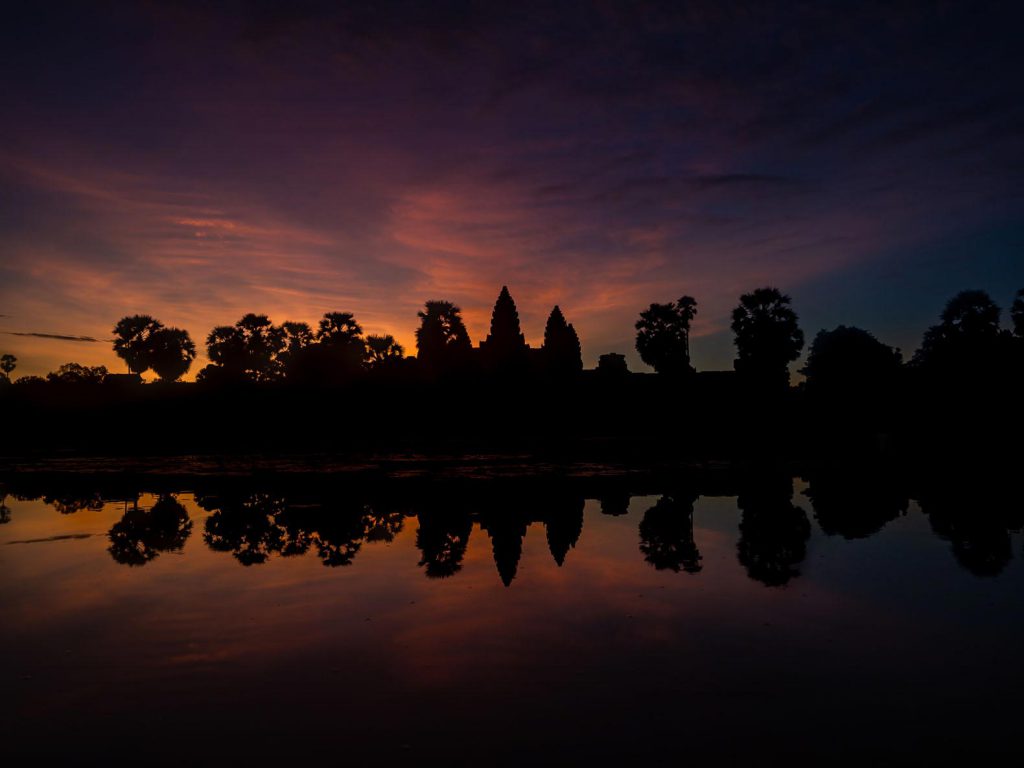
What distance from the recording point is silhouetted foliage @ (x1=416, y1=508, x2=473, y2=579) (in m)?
11.9

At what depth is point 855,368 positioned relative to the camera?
64.4m

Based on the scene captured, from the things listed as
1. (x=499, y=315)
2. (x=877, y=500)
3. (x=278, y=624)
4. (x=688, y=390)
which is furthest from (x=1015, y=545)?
(x=499, y=315)

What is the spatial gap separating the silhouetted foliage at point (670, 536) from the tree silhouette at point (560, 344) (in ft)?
248

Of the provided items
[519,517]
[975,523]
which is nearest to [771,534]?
[975,523]

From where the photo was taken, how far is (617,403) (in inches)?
2707

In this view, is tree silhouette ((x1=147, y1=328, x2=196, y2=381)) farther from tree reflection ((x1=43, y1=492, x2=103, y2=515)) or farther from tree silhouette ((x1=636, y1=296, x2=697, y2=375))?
tree reflection ((x1=43, y1=492, x2=103, y2=515))

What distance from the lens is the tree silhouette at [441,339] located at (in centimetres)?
8094

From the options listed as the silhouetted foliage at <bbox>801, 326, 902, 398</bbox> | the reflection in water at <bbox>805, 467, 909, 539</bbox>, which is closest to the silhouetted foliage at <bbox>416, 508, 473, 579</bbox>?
the reflection in water at <bbox>805, 467, 909, 539</bbox>

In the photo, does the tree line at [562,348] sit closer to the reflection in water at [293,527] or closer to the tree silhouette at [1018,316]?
the tree silhouette at [1018,316]

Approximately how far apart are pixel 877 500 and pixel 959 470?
36.8ft

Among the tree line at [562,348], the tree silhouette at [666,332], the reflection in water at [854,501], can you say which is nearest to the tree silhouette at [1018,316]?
the tree line at [562,348]

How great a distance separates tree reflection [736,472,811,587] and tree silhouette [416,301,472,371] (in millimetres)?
58469

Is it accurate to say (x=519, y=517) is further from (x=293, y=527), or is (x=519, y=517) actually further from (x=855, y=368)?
(x=855, y=368)

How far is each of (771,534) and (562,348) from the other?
8202 cm
